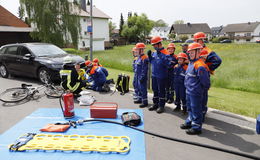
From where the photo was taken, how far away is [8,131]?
450 cm

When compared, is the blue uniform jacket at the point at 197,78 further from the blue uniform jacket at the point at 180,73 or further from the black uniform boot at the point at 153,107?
the black uniform boot at the point at 153,107

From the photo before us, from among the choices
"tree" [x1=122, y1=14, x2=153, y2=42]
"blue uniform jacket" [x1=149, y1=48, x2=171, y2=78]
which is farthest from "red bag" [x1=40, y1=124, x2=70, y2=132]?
"tree" [x1=122, y1=14, x2=153, y2=42]

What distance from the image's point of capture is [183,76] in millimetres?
5207

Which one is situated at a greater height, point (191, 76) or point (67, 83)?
point (191, 76)

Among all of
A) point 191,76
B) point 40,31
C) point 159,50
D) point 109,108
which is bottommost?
point 109,108

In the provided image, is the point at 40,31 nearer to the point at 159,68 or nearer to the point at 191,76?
the point at 159,68

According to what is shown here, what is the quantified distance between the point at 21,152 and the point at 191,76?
3.84 meters

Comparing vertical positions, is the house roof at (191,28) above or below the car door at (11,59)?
above

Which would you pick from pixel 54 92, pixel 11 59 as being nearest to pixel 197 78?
pixel 54 92

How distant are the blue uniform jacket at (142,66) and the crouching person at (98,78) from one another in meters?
2.33

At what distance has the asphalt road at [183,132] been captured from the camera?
3602 mm

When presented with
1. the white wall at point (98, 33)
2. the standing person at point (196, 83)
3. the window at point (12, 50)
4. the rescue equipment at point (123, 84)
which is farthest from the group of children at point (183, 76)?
the white wall at point (98, 33)

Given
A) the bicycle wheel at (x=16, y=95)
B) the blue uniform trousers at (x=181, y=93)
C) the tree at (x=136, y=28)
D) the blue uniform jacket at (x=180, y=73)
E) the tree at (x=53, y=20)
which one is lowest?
the bicycle wheel at (x=16, y=95)

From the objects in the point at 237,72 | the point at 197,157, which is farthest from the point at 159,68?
the point at 237,72
